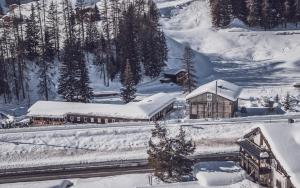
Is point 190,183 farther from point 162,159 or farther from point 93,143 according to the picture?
point 93,143

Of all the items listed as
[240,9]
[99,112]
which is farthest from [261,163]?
[240,9]

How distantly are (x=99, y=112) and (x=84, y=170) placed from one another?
1625 centimetres

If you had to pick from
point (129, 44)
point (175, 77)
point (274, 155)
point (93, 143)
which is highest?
point (129, 44)

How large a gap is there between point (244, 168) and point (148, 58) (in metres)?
47.1

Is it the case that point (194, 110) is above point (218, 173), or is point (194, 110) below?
above

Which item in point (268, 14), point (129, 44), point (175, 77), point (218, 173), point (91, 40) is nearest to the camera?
point (218, 173)

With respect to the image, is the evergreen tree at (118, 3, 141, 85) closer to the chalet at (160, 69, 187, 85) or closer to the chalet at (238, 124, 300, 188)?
the chalet at (160, 69, 187, 85)

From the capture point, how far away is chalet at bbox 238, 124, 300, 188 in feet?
118

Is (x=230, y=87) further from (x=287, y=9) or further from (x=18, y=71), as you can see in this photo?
(x=287, y=9)

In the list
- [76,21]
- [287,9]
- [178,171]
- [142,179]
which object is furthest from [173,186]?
[287,9]

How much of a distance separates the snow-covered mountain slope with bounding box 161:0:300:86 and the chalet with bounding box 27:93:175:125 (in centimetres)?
2659

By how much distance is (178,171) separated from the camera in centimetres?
4191

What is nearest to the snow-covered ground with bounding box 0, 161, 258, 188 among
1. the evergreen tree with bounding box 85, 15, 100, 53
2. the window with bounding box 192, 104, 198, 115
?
the window with bounding box 192, 104, 198, 115

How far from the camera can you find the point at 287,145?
123 ft
